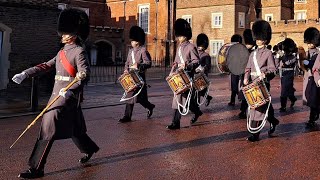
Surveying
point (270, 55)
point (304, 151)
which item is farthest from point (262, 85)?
point (304, 151)

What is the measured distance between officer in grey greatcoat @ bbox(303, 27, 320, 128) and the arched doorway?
32693 mm

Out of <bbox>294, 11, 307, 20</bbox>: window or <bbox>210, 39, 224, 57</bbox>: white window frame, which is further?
<bbox>294, 11, 307, 20</bbox>: window

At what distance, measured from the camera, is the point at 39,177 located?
219 inches

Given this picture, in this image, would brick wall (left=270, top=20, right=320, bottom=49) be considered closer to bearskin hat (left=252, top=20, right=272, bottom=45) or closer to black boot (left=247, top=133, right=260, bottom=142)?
bearskin hat (left=252, top=20, right=272, bottom=45)

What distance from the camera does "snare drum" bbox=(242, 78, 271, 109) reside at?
7625 mm

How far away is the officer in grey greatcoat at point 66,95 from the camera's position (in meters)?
5.60

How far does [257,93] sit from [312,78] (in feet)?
7.70

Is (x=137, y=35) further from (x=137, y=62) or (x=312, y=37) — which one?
(x=312, y=37)

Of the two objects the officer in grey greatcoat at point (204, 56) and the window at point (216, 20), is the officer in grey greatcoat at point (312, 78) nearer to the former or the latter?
the officer in grey greatcoat at point (204, 56)

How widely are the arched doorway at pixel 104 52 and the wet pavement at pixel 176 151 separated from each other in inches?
1254

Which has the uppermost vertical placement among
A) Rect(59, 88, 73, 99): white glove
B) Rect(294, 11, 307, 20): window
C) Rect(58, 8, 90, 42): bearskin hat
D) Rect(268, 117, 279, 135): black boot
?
Rect(294, 11, 307, 20): window

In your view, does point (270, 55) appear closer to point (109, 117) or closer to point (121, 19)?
point (109, 117)

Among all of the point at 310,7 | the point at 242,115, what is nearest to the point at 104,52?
the point at 310,7

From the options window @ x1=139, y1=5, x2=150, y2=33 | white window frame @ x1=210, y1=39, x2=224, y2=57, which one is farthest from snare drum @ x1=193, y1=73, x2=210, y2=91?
window @ x1=139, y1=5, x2=150, y2=33
